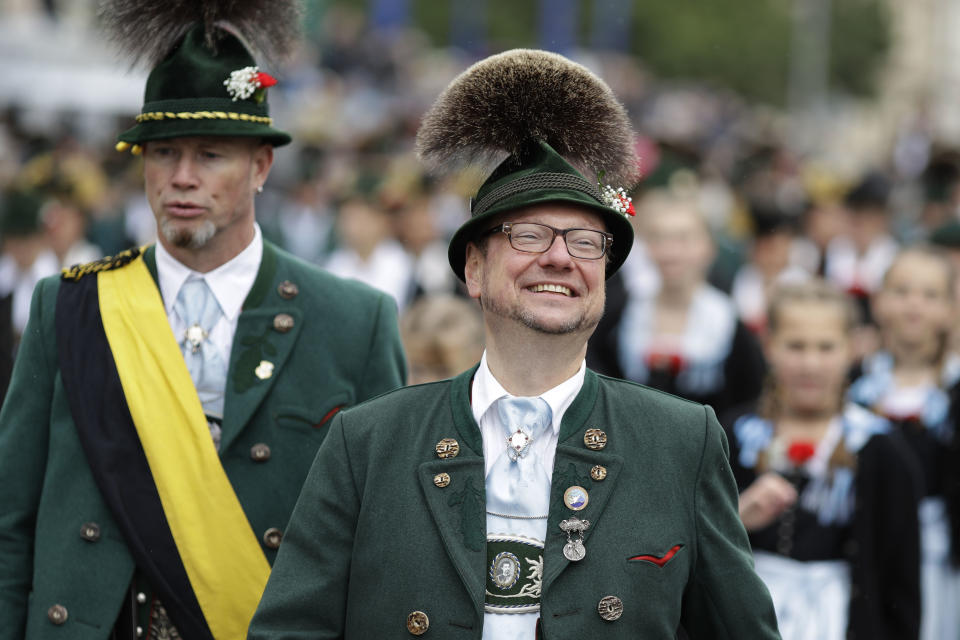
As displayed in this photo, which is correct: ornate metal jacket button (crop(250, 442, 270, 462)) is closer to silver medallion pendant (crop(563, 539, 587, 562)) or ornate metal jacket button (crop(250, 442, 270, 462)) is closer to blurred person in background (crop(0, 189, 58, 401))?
silver medallion pendant (crop(563, 539, 587, 562))

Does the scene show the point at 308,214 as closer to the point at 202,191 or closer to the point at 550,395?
the point at 202,191

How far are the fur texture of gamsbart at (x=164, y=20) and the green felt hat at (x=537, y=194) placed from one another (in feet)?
4.14

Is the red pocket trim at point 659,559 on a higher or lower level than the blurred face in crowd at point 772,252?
lower

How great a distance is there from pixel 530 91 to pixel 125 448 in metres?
1.50

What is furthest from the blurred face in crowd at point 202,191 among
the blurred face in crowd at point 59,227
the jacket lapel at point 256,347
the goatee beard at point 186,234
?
the blurred face in crowd at point 59,227

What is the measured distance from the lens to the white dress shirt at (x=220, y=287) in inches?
170

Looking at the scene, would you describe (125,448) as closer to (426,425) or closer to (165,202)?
(165,202)

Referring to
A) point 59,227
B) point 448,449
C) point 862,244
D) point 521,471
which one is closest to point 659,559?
point 521,471

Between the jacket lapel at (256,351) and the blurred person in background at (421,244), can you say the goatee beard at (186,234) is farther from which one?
the blurred person in background at (421,244)

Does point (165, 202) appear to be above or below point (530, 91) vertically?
below

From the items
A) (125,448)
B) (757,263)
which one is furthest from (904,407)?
(757,263)

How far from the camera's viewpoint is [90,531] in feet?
13.3

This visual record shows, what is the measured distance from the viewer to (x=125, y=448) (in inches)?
160

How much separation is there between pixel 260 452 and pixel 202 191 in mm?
766
